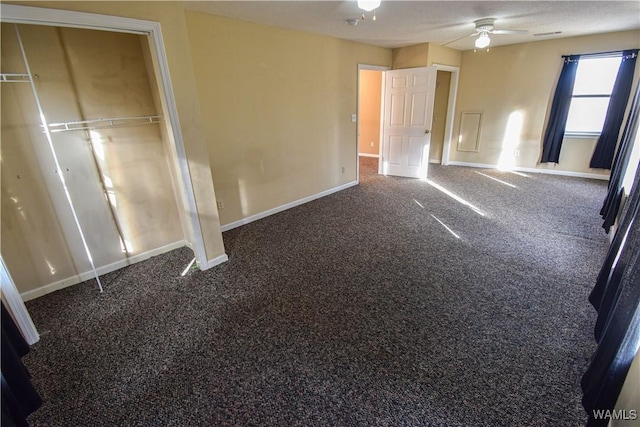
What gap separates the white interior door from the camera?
17.0ft

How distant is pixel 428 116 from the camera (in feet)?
17.4

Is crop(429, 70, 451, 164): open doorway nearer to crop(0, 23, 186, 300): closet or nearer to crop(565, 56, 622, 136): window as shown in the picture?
crop(565, 56, 622, 136): window

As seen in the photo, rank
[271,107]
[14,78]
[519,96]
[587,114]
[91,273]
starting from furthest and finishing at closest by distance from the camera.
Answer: [519,96], [587,114], [271,107], [91,273], [14,78]

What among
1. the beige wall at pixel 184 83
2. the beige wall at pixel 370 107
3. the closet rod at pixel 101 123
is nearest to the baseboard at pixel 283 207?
the beige wall at pixel 184 83

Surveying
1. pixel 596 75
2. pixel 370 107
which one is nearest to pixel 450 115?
pixel 370 107

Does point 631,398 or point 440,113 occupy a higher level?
point 440,113

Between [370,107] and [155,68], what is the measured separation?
20.2 feet

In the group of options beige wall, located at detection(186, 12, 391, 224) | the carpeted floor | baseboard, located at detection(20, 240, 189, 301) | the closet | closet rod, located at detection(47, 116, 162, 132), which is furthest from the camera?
beige wall, located at detection(186, 12, 391, 224)

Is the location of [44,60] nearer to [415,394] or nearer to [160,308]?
[160,308]

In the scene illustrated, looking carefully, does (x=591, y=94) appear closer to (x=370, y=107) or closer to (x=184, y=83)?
(x=370, y=107)

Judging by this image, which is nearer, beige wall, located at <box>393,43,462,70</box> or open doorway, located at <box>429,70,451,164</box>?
beige wall, located at <box>393,43,462,70</box>

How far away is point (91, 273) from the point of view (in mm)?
2803

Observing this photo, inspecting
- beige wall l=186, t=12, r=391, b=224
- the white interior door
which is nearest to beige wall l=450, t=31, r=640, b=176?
the white interior door

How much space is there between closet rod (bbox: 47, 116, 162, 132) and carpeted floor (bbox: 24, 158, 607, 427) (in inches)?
54.5
